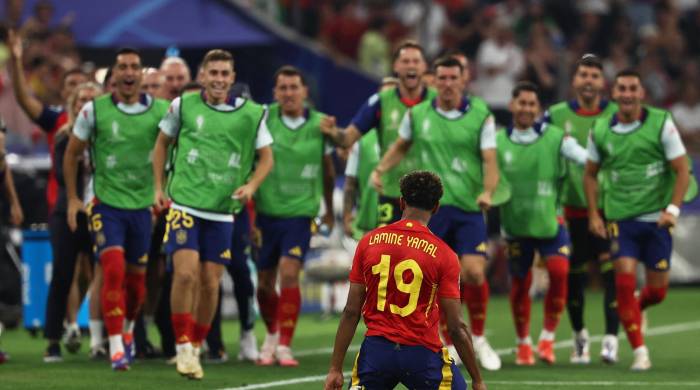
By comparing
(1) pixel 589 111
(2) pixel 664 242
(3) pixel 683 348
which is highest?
(1) pixel 589 111

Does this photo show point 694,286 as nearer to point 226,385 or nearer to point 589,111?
point 589,111

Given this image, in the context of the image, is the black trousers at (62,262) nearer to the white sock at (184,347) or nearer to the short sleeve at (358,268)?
the white sock at (184,347)

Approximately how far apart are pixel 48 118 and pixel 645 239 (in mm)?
5580

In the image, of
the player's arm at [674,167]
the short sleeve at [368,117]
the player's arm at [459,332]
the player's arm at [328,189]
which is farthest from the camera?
the player's arm at [328,189]

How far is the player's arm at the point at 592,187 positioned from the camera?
14469 mm

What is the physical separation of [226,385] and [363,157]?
4.51m

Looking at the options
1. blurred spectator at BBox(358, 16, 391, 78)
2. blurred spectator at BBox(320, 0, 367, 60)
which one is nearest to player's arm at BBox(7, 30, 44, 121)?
blurred spectator at BBox(358, 16, 391, 78)

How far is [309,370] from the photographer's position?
14.0 meters

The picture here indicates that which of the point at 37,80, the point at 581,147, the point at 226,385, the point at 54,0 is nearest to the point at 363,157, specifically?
the point at 581,147

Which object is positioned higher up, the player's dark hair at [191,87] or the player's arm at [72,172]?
the player's dark hair at [191,87]

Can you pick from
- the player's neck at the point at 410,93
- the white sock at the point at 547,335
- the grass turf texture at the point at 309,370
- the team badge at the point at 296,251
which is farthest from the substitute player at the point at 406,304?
the white sock at the point at 547,335

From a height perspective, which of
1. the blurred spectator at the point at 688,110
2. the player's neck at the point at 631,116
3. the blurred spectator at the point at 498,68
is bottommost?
the player's neck at the point at 631,116

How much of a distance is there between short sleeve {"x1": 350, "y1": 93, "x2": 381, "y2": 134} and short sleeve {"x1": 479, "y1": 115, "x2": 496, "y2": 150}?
3.77ft

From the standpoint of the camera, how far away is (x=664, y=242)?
1435 cm
